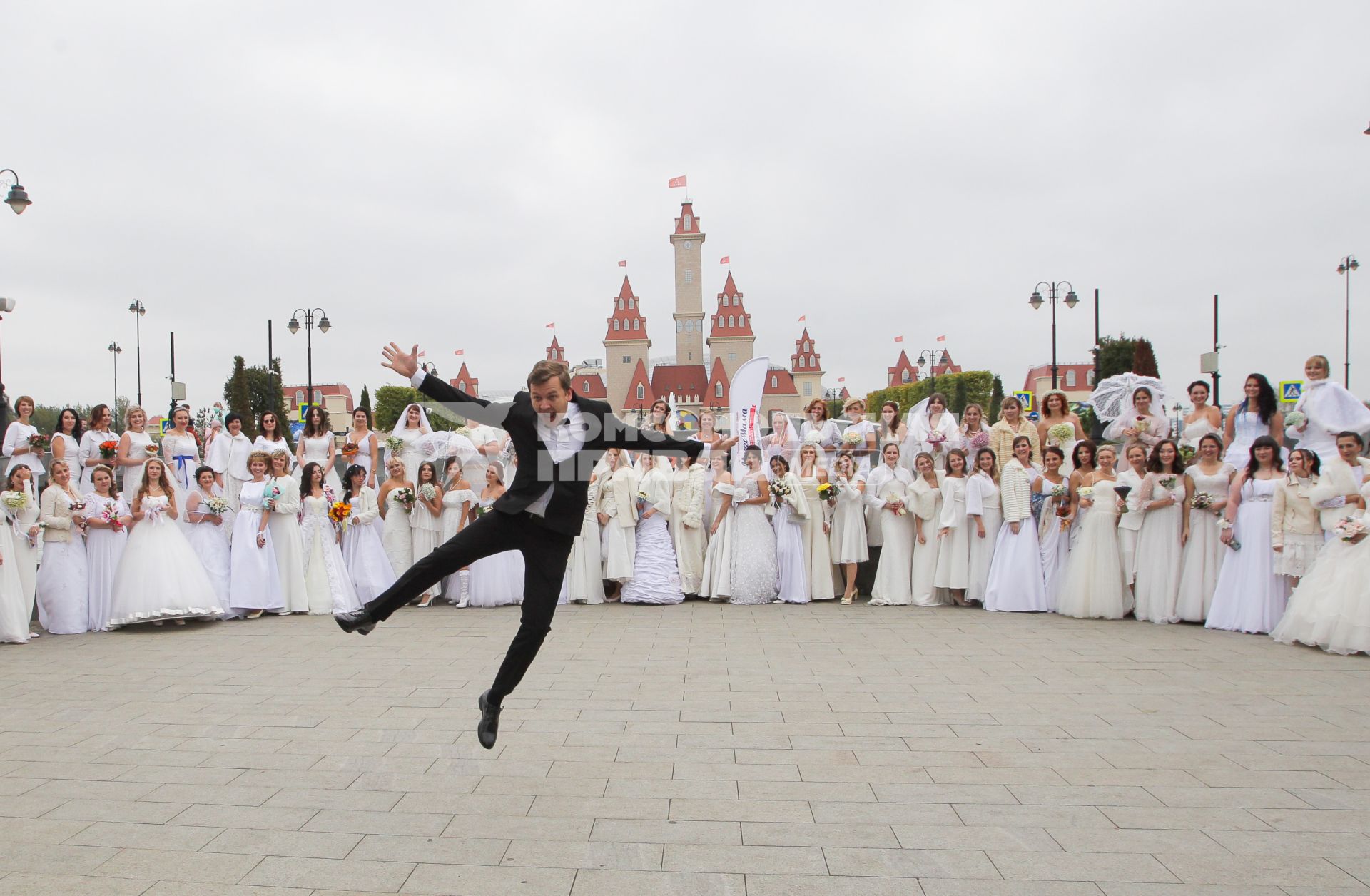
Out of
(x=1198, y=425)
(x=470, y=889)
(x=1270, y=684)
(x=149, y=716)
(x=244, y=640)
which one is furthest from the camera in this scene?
(x=1198, y=425)

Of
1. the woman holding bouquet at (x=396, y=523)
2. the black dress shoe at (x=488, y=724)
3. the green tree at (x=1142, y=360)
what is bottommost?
the black dress shoe at (x=488, y=724)

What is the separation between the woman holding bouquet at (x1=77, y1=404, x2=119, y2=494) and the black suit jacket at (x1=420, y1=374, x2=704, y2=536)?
8062mm

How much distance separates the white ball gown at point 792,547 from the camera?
1205 cm

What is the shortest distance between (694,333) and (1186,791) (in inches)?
4334

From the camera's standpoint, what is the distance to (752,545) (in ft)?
39.5

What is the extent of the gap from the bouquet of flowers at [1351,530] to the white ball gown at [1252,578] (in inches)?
35.5

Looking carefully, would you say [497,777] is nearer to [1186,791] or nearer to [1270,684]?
[1186,791]

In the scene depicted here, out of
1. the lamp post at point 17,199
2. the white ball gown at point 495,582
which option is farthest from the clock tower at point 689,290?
the white ball gown at point 495,582

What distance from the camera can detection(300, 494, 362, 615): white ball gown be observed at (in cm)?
1130

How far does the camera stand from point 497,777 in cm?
484

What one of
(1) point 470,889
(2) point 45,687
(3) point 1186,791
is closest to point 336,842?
(1) point 470,889

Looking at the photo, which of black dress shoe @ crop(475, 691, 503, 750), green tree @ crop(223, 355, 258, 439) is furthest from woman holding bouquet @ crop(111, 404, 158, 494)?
green tree @ crop(223, 355, 258, 439)

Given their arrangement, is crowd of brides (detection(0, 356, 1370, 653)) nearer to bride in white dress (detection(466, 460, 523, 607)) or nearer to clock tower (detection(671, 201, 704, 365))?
bride in white dress (detection(466, 460, 523, 607))

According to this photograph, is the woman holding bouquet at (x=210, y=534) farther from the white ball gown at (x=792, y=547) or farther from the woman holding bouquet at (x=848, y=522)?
the woman holding bouquet at (x=848, y=522)
